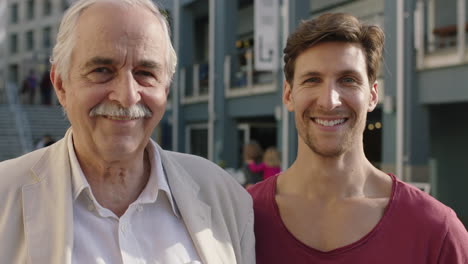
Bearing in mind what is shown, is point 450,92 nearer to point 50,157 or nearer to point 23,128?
point 50,157

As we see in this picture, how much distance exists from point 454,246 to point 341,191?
0.46m

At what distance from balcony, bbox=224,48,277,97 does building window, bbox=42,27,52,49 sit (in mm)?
22611

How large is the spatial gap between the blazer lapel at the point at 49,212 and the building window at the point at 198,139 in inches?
588

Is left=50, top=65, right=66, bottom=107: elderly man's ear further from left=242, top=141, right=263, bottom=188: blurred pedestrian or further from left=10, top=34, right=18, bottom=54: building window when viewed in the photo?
left=10, top=34, right=18, bottom=54: building window

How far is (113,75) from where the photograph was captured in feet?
5.58

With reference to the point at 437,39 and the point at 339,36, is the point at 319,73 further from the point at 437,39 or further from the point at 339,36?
the point at 437,39

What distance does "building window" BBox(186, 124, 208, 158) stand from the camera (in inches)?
673

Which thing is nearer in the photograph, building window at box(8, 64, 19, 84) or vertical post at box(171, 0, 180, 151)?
vertical post at box(171, 0, 180, 151)

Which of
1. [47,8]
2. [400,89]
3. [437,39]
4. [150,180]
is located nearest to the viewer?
[150,180]

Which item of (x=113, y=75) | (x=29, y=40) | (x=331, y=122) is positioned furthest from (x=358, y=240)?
(x=29, y=40)

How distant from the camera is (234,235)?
1.97m

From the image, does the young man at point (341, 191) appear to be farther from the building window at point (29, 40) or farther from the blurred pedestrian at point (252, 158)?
the building window at point (29, 40)

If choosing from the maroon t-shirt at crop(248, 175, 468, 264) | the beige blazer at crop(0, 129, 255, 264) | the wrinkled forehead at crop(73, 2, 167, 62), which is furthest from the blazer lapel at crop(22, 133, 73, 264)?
the maroon t-shirt at crop(248, 175, 468, 264)

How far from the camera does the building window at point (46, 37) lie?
112 feet
